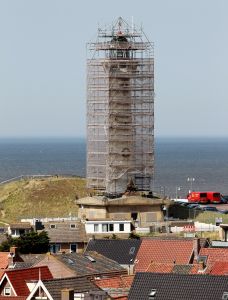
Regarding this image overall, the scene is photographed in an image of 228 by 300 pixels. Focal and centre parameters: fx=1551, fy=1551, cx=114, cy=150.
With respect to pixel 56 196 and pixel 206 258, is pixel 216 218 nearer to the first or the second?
pixel 56 196

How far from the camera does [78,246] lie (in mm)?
87250

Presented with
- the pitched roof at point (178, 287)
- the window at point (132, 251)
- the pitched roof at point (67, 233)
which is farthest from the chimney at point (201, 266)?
the pitched roof at point (67, 233)

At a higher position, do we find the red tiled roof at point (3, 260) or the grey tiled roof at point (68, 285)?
the grey tiled roof at point (68, 285)

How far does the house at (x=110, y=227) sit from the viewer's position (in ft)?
302

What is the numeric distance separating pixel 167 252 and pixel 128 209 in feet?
78.8

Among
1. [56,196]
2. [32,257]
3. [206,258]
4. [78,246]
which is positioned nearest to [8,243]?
[78,246]

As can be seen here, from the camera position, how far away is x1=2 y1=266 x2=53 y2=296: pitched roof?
56125mm

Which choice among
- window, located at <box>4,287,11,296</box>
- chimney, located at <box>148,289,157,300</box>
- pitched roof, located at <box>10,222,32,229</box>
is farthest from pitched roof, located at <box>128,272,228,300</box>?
pitched roof, located at <box>10,222,32,229</box>

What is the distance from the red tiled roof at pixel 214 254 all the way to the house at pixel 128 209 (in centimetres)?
2445

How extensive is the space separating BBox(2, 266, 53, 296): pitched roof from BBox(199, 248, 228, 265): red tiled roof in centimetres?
1226

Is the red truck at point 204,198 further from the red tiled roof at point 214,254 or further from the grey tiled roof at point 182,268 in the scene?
the grey tiled roof at point 182,268

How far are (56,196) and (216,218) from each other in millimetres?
17305

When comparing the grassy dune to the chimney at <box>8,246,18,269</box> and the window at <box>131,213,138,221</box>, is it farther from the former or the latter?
the chimney at <box>8,246,18,269</box>

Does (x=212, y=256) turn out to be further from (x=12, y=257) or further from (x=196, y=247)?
(x=12, y=257)
